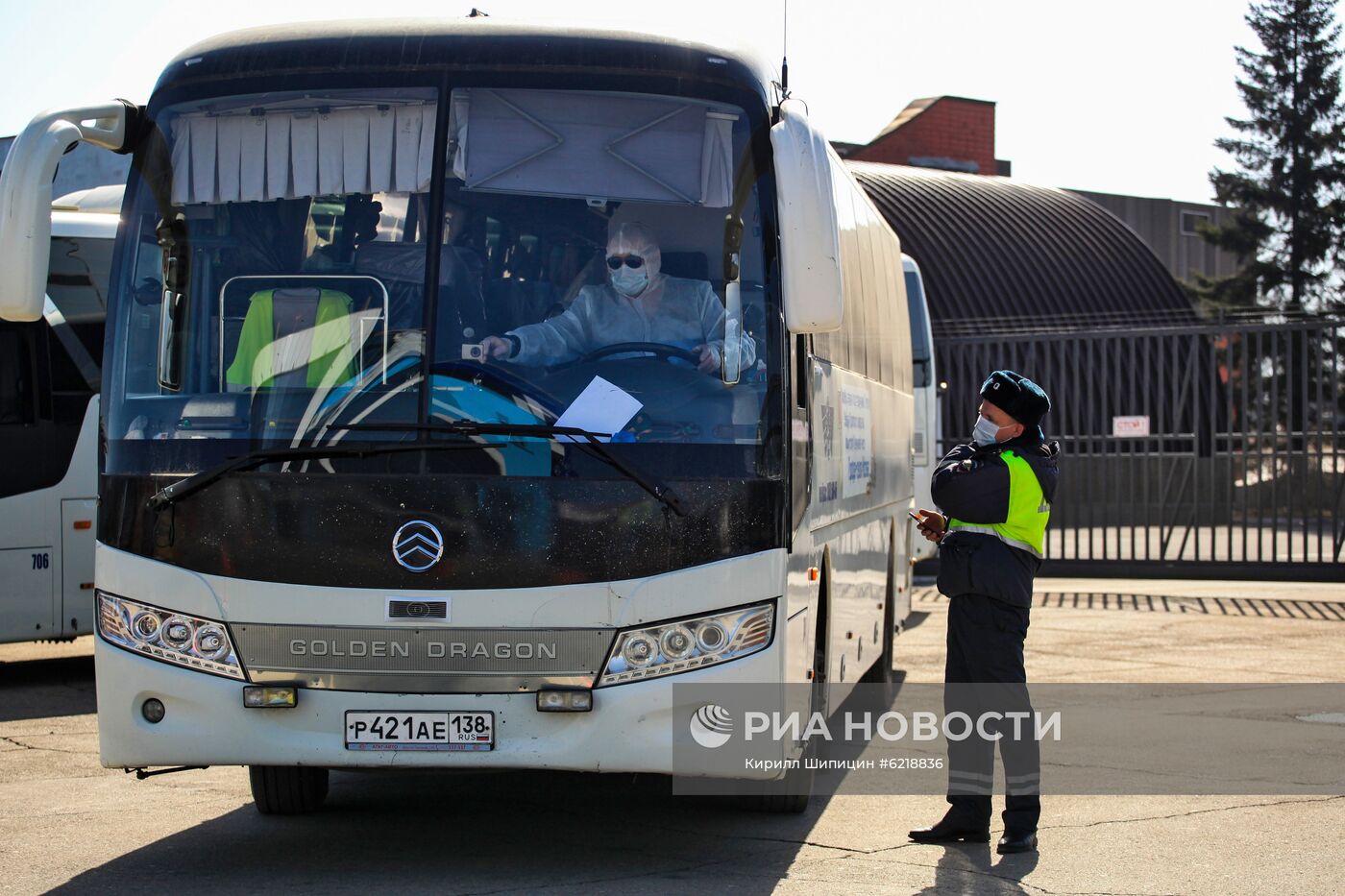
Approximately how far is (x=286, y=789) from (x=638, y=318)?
2.73 m

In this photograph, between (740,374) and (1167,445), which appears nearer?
(740,374)

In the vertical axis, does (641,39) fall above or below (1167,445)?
above

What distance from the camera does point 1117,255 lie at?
45.4m

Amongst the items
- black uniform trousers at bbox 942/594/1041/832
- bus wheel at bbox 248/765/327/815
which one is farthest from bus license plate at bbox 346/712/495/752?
black uniform trousers at bbox 942/594/1041/832

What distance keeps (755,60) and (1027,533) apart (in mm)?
2120

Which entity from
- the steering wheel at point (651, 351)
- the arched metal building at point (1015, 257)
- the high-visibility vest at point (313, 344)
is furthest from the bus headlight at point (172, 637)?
the arched metal building at point (1015, 257)

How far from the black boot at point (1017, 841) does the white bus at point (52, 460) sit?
26.5 ft

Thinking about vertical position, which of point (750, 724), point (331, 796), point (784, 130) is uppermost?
point (784, 130)

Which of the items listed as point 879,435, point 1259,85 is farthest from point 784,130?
point 1259,85

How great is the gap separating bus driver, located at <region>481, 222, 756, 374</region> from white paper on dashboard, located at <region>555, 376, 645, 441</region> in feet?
0.50

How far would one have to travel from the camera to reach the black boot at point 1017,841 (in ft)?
22.7

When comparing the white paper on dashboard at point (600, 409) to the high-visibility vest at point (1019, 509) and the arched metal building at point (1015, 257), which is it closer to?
the high-visibility vest at point (1019, 509)

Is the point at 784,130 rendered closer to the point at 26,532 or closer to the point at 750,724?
the point at 750,724

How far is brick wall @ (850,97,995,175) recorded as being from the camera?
5925 centimetres
